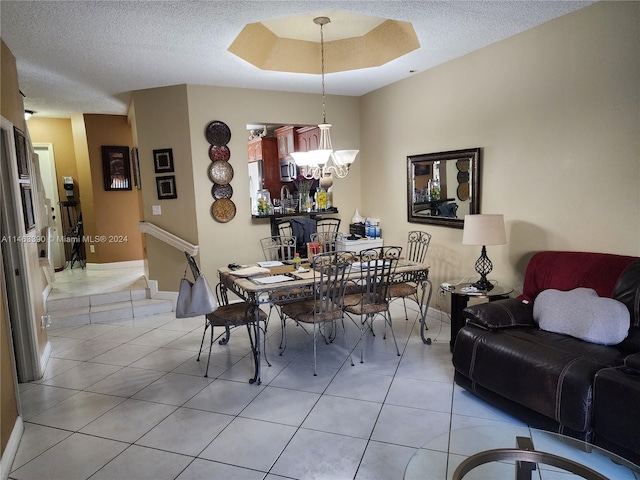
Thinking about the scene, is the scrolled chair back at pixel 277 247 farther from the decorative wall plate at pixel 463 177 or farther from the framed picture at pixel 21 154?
the framed picture at pixel 21 154

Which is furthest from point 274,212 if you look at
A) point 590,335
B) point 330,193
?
point 590,335

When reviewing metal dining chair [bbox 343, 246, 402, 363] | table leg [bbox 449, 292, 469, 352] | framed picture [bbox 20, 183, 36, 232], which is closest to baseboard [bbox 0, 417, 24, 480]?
framed picture [bbox 20, 183, 36, 232]

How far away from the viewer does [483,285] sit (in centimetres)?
333

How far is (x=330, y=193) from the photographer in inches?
216

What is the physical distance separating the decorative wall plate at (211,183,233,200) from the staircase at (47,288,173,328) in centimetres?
141

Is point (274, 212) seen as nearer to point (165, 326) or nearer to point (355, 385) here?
point (165, 326)

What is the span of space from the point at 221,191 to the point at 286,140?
1.97 meters

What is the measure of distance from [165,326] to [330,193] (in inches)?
105

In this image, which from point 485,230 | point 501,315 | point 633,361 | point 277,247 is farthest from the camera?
point 277,247

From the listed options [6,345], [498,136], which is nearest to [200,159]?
[6,345]

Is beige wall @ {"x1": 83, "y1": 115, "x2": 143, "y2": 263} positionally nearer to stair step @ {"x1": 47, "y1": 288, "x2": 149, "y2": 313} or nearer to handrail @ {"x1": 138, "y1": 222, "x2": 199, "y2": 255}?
handrail @ {"x1": 138, "y1": 222, "x2": 199, "y2": 255}

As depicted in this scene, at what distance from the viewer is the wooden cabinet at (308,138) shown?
18.4ft

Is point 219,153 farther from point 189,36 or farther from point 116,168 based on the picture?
point 116,168

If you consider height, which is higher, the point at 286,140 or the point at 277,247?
the point at 286,140
